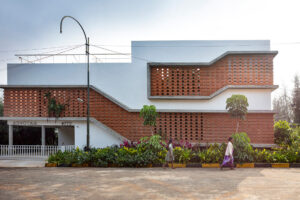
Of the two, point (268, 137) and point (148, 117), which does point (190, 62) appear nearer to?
point (148, 117)

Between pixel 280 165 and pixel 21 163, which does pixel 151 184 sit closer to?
pixel 280 165

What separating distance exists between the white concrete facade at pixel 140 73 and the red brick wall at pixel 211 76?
0.55 m

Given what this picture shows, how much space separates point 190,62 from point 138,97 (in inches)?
165

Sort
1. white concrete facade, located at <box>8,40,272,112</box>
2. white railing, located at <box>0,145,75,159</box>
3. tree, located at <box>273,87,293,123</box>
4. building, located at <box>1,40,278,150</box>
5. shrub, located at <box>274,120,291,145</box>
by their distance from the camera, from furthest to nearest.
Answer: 1. tree, located at <box>273,87,293,123</box>
2. white concrete facade, located at <box>8,40,272,112</box>
3. shrub, located at <box>274,120,291,145</box>
4. building, located at <box>1,40,278,150</box>
5. white railing, located at <box>0,145,75,159</box>

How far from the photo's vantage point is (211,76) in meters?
14.2

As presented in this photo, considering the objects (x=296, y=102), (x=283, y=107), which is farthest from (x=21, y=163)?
(x=283, y=107)

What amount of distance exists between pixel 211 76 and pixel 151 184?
923 cm

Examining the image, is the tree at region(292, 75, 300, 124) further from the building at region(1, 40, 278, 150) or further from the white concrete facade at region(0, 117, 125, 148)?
the white concrete facade at region(0, 117, 125, 148)

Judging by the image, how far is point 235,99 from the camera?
11.1 m

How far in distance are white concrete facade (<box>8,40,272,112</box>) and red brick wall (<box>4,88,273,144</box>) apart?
2.44 feet

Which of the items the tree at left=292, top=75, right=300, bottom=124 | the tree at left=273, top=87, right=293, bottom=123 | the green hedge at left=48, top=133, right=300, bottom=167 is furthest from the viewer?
the tree at left=273, top=87, right=293, bottom=123

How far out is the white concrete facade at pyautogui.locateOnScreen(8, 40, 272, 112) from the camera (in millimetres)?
14118

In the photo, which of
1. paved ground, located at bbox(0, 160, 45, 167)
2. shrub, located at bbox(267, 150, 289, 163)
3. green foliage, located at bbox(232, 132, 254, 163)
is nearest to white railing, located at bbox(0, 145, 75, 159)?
paved ground, located at bbox(0, 160, 45, 167)

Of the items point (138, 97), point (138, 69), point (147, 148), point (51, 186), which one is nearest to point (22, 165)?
point (51, 186)
